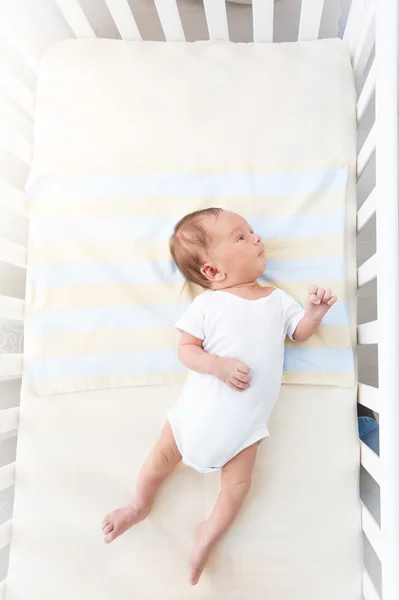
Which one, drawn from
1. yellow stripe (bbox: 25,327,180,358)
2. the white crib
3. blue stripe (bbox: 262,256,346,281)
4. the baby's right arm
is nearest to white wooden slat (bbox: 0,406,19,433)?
the white crib

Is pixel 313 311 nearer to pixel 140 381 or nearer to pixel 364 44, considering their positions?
pixel 140 381

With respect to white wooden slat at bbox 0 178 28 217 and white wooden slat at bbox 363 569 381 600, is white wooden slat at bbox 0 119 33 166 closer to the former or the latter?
white wooden slat at bbox 0 178 28 217

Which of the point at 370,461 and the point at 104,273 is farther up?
the point at 104,273

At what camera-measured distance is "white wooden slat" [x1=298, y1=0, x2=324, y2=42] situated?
124 cm

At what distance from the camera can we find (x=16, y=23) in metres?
1.27

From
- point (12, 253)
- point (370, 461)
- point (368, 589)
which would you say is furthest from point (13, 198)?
point (368, 589)

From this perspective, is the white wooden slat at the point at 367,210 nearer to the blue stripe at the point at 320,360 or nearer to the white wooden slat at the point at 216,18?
the blue stripe at the point at 320,360

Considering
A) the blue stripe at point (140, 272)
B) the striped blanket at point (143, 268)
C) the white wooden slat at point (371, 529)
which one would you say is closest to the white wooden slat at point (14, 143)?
the striped blanket at point (143, 268)

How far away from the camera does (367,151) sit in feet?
3.76

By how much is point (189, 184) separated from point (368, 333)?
488 mm

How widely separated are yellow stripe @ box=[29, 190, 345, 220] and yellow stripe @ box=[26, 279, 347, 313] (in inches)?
6.1

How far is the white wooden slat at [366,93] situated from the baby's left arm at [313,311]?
42 cm

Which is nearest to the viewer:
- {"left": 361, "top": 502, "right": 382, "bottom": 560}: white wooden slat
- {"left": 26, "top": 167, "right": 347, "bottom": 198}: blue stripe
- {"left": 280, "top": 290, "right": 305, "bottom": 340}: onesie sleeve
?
{"left": 361, "top": 502, "right": 382, "bottom": 560}: white wooden slat

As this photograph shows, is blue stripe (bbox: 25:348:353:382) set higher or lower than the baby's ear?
lower
